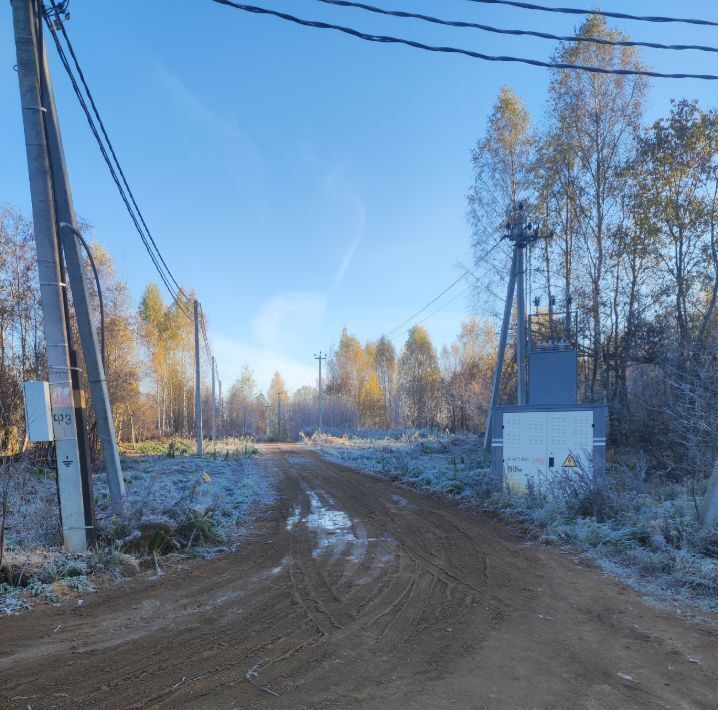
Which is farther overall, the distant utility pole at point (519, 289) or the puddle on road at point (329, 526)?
the distant utility pole at point (519, 289)

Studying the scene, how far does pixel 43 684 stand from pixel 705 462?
389 inches

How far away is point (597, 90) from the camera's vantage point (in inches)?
725

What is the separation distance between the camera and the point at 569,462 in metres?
9.37

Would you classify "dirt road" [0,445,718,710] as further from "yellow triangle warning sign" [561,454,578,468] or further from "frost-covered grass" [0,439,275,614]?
"yellow triangle warning sign" [561,454,578,468]

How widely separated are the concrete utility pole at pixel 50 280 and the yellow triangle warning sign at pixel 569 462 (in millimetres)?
7835

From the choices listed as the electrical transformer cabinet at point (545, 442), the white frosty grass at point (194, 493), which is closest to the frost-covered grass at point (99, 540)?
the white frosty grass at point (194, 493)

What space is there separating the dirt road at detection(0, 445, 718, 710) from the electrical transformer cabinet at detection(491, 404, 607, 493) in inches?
123

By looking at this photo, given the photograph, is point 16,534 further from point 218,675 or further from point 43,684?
point 218,675

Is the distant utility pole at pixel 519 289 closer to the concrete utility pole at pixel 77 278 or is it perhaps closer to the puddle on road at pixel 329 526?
the puddle on road at pixel 329 526

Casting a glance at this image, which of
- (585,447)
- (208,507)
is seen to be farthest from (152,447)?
(585,447)

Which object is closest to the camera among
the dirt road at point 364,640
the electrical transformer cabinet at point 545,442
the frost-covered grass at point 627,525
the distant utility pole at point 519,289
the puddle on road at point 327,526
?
the dirt road at point 364,640

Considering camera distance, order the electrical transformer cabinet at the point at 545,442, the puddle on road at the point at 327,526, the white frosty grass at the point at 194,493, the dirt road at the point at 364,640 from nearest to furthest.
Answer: the dirt road at the point at 364,640
the white frosty grass at the point at 194,493
the puddle on road at the point at 327,526
the electrical transformer cabinet at the point at 545,442

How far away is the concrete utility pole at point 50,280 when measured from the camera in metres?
6.15

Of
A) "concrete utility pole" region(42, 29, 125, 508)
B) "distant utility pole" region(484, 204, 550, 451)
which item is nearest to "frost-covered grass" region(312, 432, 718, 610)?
"distant utility pole" region(484, 204, 550, 451)
